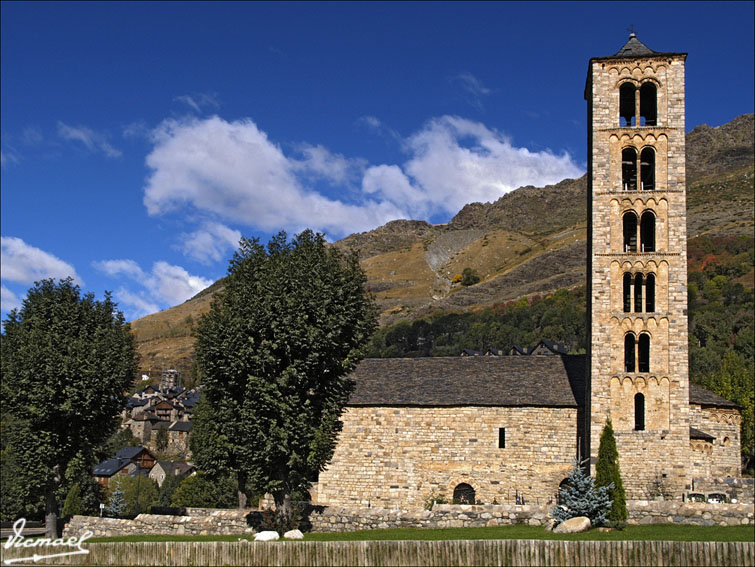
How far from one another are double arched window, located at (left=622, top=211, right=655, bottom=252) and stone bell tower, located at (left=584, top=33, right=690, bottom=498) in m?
0.05

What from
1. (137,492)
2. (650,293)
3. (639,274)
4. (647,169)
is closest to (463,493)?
(650,293)

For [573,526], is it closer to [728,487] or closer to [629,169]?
[728,487]

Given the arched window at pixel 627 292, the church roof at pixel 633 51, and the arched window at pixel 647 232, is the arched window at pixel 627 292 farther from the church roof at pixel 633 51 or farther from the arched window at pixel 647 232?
the church roof at pixel 633 51

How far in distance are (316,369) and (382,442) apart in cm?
1053

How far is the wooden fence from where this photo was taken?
1616cm

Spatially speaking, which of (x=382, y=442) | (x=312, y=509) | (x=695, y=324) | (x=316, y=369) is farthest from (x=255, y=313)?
(x=695, y=324)

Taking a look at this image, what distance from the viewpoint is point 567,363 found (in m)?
37.0

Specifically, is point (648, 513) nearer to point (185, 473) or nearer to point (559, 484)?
point (559, 484)

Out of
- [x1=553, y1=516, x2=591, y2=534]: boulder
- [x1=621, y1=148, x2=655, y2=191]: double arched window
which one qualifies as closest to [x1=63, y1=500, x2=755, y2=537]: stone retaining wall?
[x1=553, y1=516, x2=591, y2=534]: boulder

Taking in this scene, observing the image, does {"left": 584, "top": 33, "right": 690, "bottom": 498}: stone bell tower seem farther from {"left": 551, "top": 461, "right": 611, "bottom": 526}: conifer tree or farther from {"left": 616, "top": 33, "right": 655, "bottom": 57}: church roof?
{"left": 551, "top": 461, "right": 611, "bottom": 526}: conifer tree

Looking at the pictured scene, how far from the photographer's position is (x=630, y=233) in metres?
34.4

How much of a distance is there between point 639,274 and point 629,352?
12.9 feet

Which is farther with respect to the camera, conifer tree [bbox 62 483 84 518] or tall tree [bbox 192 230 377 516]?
conifer tree [bbox 62 483 84 518]

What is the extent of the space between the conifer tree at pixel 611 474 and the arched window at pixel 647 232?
835 centimetres
